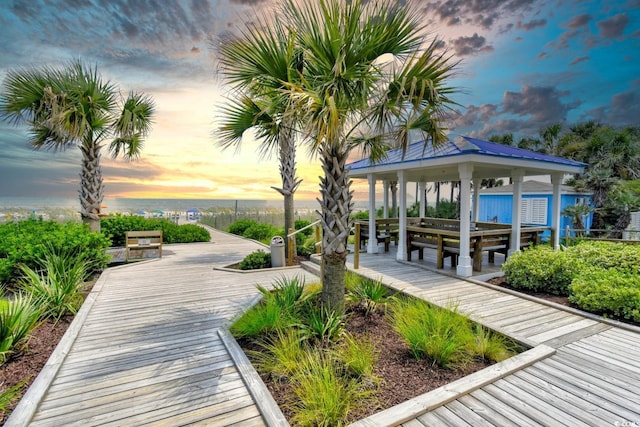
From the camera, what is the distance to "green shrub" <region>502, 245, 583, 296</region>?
16.3 ft

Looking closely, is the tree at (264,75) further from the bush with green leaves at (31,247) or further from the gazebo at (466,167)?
the bush with green leaves at (31,247)

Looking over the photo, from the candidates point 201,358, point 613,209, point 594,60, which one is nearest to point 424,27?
point 201,358

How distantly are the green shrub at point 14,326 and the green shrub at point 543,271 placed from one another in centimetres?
713

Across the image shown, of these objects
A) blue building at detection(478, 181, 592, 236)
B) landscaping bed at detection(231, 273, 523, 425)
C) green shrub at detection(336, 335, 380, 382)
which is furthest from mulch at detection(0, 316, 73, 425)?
blue building at detection(478, 181, 592, 236)

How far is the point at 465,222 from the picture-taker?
6074 mm

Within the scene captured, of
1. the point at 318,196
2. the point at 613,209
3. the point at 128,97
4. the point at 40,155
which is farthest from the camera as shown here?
the point at 613,209

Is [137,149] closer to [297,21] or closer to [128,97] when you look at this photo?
[128,97]

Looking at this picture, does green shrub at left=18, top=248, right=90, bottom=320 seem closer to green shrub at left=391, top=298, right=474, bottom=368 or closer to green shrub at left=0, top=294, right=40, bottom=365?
green shrub at left=0, top=294, right=40, bottom=365

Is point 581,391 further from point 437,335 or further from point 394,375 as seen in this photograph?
point 394,375

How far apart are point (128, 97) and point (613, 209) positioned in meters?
19.0

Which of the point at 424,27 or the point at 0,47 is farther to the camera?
the point at 0,47

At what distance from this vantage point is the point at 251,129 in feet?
19.3

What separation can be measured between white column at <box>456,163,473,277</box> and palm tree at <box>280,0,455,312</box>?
2267 mm

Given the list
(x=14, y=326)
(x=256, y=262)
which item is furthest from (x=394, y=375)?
(x=256, y=262)
